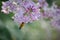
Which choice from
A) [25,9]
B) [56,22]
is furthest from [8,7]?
[56,22]

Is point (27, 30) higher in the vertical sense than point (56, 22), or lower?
lower

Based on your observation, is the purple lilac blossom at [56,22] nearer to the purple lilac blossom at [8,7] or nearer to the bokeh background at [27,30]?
the bokeh background at [27,30]

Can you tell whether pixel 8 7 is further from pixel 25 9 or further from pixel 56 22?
pixel 56 22

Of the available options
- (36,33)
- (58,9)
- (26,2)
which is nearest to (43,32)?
(36,33)

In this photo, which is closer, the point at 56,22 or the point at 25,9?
the point at 25,9

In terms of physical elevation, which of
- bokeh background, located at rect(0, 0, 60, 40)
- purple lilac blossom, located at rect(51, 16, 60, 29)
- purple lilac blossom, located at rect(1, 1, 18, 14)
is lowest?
bokeh background, located at rect(0, 0, 60, 40)

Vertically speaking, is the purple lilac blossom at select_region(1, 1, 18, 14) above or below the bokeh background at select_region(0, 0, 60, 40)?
above

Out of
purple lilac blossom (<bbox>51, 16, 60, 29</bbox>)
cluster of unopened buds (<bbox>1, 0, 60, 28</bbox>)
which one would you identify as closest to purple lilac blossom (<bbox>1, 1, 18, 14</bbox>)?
cluster of unopened buds (<bbox>1, 0, 60, 28</bbox>)

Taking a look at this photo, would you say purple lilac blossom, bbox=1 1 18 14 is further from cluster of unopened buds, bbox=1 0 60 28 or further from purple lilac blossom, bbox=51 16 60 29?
purple lilac blossom, bbox=51 16 60 29

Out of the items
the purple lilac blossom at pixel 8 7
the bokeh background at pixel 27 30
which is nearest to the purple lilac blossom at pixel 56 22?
the bokeh background at pixel 27 30
